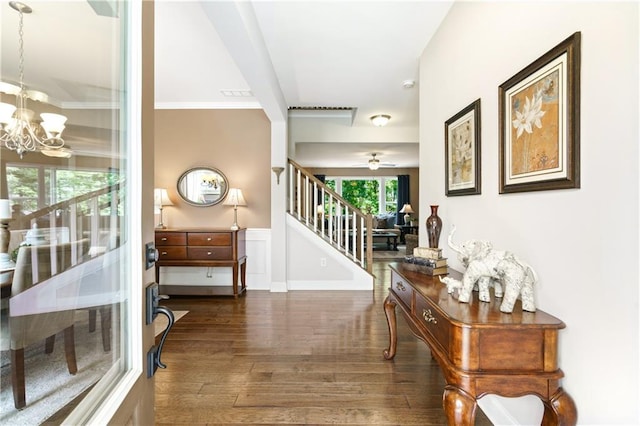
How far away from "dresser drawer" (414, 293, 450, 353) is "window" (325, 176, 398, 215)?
9.65 m

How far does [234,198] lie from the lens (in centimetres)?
429

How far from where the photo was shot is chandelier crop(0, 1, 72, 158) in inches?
22.1

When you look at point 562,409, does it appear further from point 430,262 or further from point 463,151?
point 463,151

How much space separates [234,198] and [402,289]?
2.97m

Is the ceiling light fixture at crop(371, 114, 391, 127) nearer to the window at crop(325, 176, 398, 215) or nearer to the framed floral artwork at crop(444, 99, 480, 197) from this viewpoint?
the framed floral artwork at crop(444, 99, 480, 197)

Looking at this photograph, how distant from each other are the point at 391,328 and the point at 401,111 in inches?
132

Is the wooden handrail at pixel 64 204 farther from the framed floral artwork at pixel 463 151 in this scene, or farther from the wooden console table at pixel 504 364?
the framed floral artwork at pixel 463 151

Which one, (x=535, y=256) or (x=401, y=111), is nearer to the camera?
(x=535, y=256)

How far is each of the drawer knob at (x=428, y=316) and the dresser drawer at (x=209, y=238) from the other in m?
3.01

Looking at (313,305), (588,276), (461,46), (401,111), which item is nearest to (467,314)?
(588,276)

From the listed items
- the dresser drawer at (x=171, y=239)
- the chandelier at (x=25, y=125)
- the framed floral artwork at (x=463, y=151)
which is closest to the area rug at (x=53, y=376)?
the chandelier at (x=25, y=125)

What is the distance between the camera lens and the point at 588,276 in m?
1.11

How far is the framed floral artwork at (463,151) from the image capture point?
1.85 meters

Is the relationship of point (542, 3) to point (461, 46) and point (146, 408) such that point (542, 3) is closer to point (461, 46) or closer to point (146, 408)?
point (461, 46)
